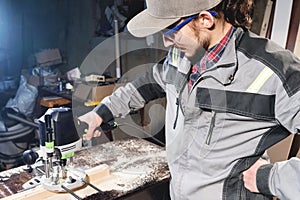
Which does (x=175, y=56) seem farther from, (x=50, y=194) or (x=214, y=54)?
(x=50, y=194)

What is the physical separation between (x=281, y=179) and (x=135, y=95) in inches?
27.2

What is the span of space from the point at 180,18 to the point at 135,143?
34.8 inches

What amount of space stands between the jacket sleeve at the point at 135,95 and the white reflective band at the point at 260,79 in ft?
1.61

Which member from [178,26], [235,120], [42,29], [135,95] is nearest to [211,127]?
[235,120]

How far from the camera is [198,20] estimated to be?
90cm

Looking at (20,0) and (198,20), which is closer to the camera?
(198,20)

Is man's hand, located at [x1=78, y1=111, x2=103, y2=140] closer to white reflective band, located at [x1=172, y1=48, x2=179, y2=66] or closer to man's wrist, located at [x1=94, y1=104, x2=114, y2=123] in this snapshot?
man's wrist, located at [x1=94, y1=104, x2=114, y2=123]

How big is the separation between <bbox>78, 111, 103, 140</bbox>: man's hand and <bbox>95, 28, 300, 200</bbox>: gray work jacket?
1.04 feet

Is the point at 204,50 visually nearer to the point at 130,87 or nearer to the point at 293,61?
the point at 293,61

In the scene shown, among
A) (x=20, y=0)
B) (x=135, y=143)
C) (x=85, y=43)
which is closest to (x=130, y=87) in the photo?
(x=135, y=143)

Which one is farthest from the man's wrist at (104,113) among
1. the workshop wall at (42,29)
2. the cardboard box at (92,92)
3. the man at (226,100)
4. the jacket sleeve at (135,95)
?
the workshop wall at (42,29)

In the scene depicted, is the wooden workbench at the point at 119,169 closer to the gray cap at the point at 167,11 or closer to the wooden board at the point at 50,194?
the wooden board at the point at 50,194

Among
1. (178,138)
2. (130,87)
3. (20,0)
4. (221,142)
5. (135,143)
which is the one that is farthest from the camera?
(20,0)

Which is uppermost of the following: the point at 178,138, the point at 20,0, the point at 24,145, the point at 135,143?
the point at 20,0
